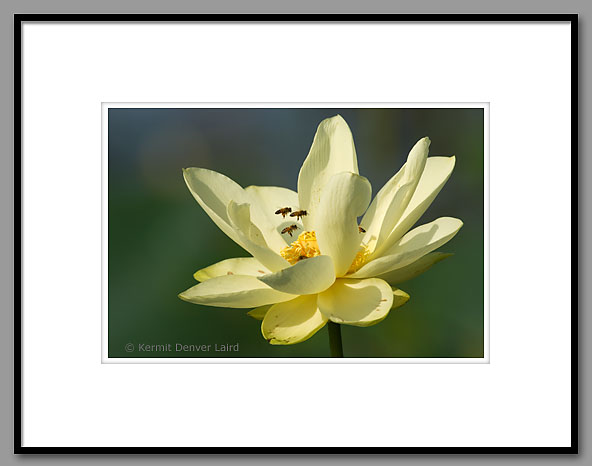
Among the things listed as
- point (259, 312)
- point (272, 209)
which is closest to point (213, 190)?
point (272, 209)

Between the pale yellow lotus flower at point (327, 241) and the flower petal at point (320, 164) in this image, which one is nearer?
the pale yellow lotus flower at point (327, 241)

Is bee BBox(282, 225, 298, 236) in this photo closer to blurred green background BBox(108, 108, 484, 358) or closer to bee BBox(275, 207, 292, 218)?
bee BBox(275, 207, 292, 218)

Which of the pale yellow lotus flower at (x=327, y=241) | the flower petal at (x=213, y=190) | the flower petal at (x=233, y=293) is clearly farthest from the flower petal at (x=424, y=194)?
the flower petal at (x=213, y=190)

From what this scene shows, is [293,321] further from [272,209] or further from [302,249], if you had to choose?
[272,209]

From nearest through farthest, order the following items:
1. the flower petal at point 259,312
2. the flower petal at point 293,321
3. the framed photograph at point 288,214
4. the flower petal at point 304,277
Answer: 1. the flower petal at point 304,277
2. the flower petal at point 293,321
3. the flower petal at point 259,312
4. the framed photograph at point 288,214

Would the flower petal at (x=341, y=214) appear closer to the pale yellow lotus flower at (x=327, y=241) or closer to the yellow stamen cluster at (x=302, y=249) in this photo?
the pale yellow lotus flower at (x=327, y=241)

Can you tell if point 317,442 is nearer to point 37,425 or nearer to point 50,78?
point 37,425

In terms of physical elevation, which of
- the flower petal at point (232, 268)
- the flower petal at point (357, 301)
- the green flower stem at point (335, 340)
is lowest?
the green flower stem at point (335, 340)
